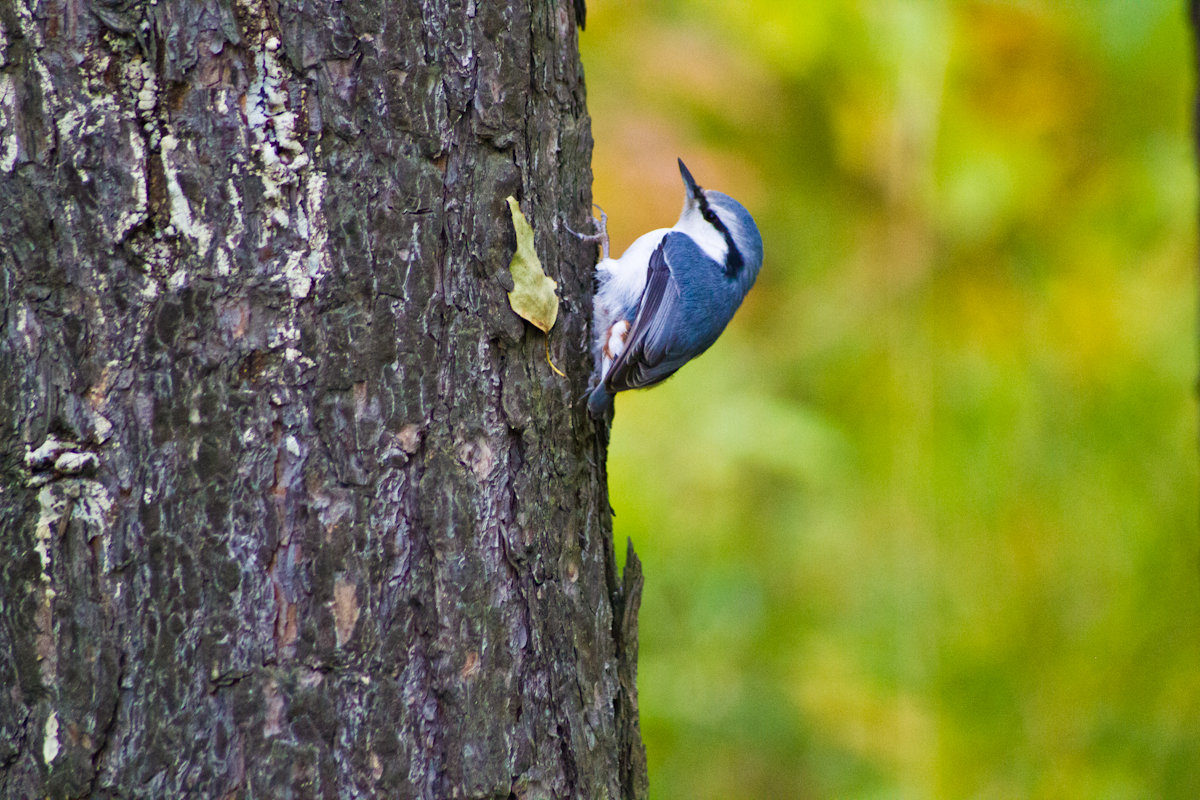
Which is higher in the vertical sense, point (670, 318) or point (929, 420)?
point (929, 420)

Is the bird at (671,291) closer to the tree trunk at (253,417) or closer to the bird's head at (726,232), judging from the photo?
the bird's head at (726,232)

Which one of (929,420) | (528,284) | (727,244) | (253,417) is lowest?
(253,417)

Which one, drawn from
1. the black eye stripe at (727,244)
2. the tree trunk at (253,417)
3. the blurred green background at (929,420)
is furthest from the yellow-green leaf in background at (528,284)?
the blurred green background at (929,420)

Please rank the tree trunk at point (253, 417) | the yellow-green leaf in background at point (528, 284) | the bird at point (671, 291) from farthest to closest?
the bird at point (671, 291) → the yellow-green leaf in background at point (528, 284) → the tree trunk at point (253, 417)

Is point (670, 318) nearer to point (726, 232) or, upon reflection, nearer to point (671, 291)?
point (671, 291)

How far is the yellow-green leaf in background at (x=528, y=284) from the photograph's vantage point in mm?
1211

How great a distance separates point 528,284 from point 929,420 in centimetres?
250

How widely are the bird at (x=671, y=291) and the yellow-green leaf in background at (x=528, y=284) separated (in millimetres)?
275

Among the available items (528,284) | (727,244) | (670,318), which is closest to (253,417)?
(528,284)

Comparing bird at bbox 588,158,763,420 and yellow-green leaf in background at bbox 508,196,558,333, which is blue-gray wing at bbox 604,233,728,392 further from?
yellow-green leaf in background at bbox 508,196,558,333

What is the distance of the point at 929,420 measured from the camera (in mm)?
3340

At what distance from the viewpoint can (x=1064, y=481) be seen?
322cm

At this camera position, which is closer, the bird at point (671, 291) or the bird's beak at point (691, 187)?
the bird at point (671, 291)

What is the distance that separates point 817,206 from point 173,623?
319cm
